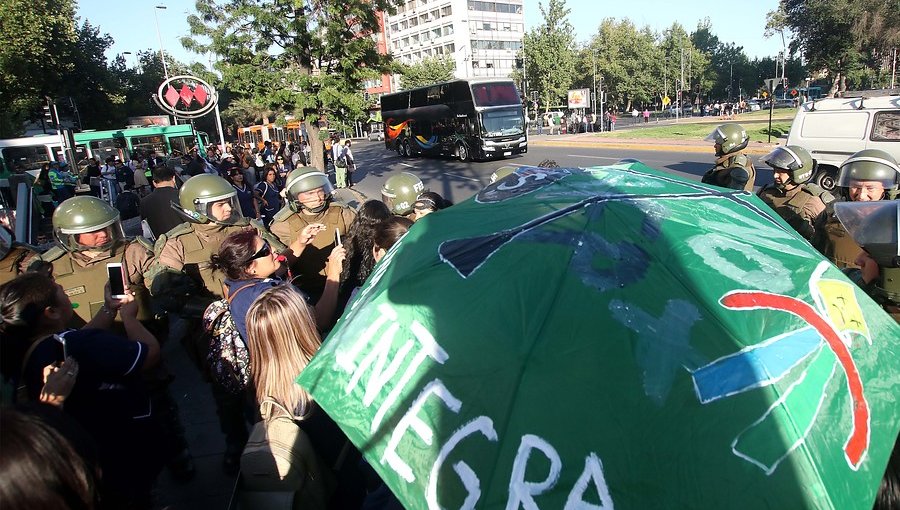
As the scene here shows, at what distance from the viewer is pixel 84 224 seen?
3424 mm

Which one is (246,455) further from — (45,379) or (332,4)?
(332,4)

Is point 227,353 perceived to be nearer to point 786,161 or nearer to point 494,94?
point 786,161

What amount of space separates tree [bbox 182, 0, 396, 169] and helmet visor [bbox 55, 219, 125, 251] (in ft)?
33.6

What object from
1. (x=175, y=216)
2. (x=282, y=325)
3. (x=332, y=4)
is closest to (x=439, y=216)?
(x=282, y=325)

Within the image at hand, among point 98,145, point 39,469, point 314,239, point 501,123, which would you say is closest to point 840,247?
point 314,239

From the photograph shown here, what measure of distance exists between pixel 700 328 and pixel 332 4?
1295 centimetres

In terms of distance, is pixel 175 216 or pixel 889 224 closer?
pixel 889 224

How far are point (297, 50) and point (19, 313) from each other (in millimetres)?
12027

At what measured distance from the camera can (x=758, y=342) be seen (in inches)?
49.7

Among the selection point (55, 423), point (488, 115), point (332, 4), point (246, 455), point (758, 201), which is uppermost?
point (332, 4)

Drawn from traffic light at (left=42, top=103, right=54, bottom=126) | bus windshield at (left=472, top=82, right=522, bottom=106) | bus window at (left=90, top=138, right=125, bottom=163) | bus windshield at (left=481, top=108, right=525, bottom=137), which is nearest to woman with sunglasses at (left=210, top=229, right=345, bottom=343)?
traffic light at (left=42, top=103, right=54, bottom=126)

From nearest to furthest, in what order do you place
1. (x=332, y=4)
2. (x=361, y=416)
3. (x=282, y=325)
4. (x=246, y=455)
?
1. (x=361, y=416)
2. (x=246, y=455)
3. (x=282, y=325)
4. (x=332, y=4)

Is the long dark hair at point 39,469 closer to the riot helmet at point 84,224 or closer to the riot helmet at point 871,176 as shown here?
the riot helmet at point 84,224

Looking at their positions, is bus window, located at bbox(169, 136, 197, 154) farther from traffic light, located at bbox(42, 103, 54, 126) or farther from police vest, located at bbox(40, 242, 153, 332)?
police vest, located at bbox(40, 242, 153, 332)
